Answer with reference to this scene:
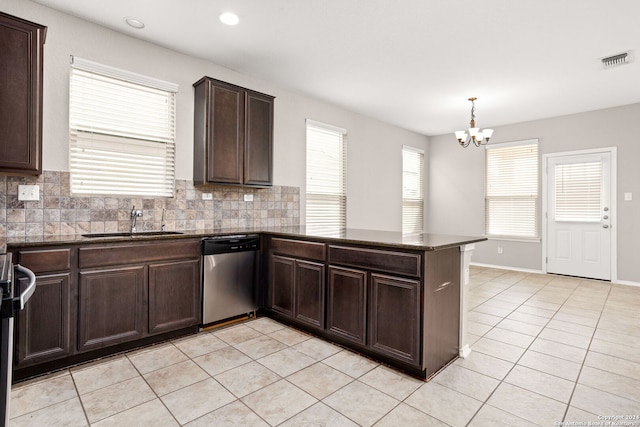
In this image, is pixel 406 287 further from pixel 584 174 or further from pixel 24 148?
pixel 584 174

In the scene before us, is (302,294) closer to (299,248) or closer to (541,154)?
(299,248)

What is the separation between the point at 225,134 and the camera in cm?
354

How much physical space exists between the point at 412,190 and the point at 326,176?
8.66 feet

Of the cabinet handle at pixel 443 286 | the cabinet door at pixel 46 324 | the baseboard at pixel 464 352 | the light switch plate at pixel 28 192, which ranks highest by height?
the light switch plate at pixel 28 192

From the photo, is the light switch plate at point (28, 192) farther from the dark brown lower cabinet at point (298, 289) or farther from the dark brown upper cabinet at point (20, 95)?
the dark brown lower cabinet at point (298, 289)

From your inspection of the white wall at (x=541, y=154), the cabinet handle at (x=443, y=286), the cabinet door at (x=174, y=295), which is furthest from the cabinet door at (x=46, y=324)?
the white wall at (x=541, y=154)

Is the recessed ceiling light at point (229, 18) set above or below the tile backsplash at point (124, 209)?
above

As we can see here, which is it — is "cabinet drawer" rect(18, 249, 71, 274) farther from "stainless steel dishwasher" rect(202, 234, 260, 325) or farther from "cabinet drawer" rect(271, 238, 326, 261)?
"cabinet drawer" rect(271, 238, 326, 261)

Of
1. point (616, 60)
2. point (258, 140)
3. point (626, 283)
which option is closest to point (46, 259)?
point (258, 140)

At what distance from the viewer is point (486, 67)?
3.86 m

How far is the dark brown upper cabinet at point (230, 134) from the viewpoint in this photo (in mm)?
3445

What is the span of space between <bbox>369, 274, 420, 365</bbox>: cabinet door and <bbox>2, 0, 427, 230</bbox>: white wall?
7.72 ft

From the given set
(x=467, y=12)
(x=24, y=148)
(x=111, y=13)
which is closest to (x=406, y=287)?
(x=467, y=12)

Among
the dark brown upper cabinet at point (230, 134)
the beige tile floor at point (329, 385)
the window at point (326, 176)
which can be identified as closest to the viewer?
the beige tile floor at point (329, 385)
